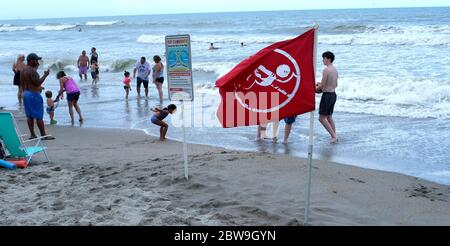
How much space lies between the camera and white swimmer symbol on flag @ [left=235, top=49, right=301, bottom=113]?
4.84 meters

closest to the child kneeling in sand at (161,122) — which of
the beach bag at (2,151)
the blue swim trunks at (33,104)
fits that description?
the blue swim trunks at (33,104)

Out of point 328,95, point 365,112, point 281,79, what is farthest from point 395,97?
point 281,79

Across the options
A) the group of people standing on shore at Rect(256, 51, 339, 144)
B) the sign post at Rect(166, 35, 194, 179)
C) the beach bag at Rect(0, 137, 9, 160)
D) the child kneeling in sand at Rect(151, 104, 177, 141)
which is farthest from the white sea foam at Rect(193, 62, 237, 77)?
the sign post at Rect(166, 35, 194, 179)

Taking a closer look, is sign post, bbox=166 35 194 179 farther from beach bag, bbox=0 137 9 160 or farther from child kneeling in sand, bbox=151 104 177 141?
child kneeling in sand, bbox=151 104 177 141

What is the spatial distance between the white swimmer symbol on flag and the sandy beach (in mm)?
1173

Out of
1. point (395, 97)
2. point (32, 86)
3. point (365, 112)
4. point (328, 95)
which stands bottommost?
point (365, 112)

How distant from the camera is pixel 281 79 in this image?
488 cm

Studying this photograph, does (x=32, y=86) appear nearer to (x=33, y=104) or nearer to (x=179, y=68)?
(x=33, y=104)

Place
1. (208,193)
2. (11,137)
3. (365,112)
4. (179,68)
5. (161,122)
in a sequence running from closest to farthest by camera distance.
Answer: (208,193) < (179,68) < (11,137) < (161,122) < (365,112)

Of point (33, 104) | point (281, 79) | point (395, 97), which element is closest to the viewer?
point (281, 79)

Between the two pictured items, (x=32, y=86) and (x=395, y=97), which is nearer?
(x=32, y=86)

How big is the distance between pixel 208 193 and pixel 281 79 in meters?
1.78

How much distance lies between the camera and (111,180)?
21.7 ft
